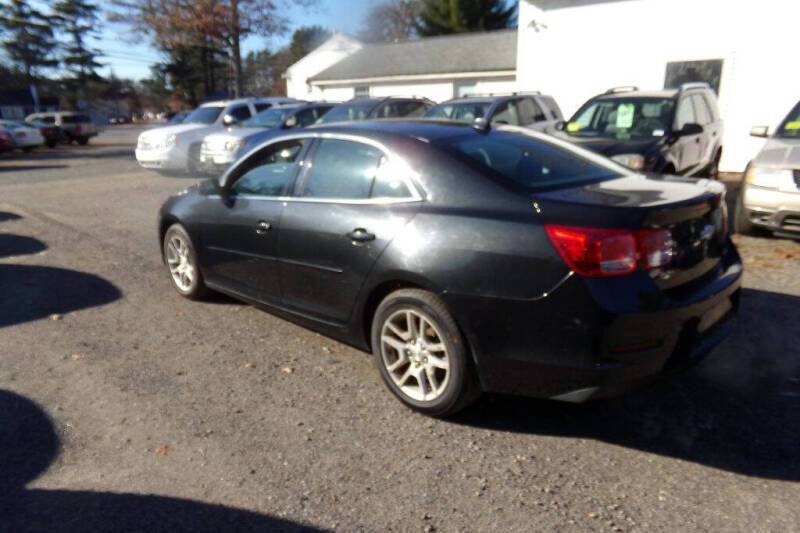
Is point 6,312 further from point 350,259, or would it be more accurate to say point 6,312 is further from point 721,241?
point 721,241

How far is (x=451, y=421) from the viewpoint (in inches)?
129

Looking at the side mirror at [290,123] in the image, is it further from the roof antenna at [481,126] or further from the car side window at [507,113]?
the roof antenna at [481,126]

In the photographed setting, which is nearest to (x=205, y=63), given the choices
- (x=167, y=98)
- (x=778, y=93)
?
(x=167, y=98)

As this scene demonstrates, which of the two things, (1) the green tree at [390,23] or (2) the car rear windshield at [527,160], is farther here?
(1) the green tree at [390,23]

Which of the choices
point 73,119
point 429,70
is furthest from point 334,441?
point 73,119

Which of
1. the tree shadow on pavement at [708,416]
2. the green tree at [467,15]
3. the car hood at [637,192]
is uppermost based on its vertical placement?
the green tree at [467,15]

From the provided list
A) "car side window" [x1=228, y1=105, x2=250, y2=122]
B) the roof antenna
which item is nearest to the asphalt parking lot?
the roof antenna

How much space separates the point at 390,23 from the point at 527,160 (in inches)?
2191

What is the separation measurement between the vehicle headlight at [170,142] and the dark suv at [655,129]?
9.24m

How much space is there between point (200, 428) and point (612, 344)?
217 centimetres

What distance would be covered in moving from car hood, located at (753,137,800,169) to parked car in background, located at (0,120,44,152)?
89.7 feet

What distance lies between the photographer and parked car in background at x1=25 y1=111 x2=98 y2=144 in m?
30.9

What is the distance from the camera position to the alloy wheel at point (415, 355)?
322 centimetres

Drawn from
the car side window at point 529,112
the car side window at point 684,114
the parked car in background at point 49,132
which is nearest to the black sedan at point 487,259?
the car side window at point 684,114
